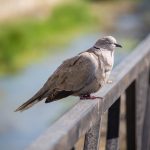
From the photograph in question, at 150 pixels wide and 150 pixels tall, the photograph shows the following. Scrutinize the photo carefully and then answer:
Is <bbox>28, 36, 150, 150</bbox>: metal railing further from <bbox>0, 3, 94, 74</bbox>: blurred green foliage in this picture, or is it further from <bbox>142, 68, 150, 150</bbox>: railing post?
<bbox>0, 3, 94, 74</bbox>: blurred green foliage

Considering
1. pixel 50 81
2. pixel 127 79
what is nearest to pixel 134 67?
pixel 127 79

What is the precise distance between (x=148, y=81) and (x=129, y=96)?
353mm

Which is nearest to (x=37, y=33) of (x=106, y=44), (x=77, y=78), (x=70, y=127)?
(x=106, y=44)

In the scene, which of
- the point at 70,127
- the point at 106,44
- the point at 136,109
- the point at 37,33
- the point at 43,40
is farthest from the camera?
the point at 37,33

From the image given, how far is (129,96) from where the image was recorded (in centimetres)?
404

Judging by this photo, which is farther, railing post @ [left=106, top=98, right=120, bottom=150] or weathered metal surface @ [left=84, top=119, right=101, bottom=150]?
railing post @ [left=106, top=98, right=120, bottom=150]

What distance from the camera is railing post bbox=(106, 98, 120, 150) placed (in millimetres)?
3566

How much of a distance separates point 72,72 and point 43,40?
17.8 m

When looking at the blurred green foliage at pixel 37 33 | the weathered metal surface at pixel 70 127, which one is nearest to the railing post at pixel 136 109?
the weathered metal surface at pixel 70 127

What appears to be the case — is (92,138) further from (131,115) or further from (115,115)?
(131,115)

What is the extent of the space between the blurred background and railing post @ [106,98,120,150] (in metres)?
7.04

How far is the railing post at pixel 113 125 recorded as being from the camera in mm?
3566

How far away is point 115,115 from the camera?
357cm

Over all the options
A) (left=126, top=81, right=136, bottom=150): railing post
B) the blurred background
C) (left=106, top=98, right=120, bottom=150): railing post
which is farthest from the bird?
the blurred background
